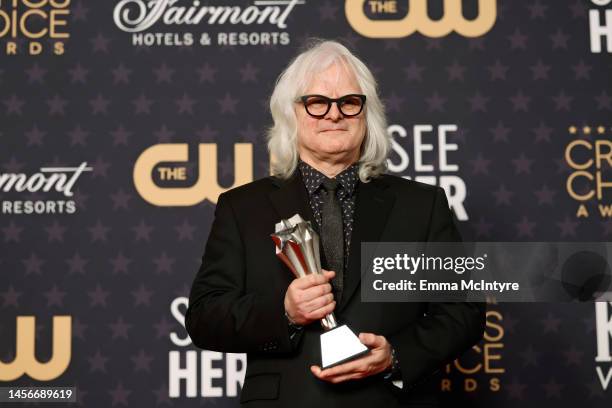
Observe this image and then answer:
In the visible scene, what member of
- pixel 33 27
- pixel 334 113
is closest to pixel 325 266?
pixel 334 113

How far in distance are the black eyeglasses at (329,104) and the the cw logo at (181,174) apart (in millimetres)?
929

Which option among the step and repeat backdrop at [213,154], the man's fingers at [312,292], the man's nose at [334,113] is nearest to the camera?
the man's fingers at [312,292]

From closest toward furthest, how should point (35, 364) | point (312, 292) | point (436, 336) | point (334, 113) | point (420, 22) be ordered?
point (312, 292) < point (436, 336) < point (334, 113) < point (35, 364) < point (420, 22)

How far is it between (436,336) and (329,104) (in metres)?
0.55

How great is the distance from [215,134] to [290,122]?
0.89m

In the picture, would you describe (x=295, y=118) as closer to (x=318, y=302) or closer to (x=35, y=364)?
(x=318, y=302)

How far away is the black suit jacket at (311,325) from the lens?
1.43 meters

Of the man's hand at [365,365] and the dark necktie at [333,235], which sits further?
the dark necktie at [333,235]

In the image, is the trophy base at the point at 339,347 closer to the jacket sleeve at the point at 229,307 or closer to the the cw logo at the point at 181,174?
the jacket sleeve at the point at 229,307

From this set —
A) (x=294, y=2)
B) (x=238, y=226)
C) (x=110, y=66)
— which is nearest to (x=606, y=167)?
(x=294, y=2)

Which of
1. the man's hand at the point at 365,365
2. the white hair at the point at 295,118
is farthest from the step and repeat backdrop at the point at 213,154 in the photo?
the man's hand at the point at 365,365

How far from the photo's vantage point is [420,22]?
2572 mm

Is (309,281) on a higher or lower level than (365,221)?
lower

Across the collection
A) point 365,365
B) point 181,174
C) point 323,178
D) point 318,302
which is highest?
point 181,174
